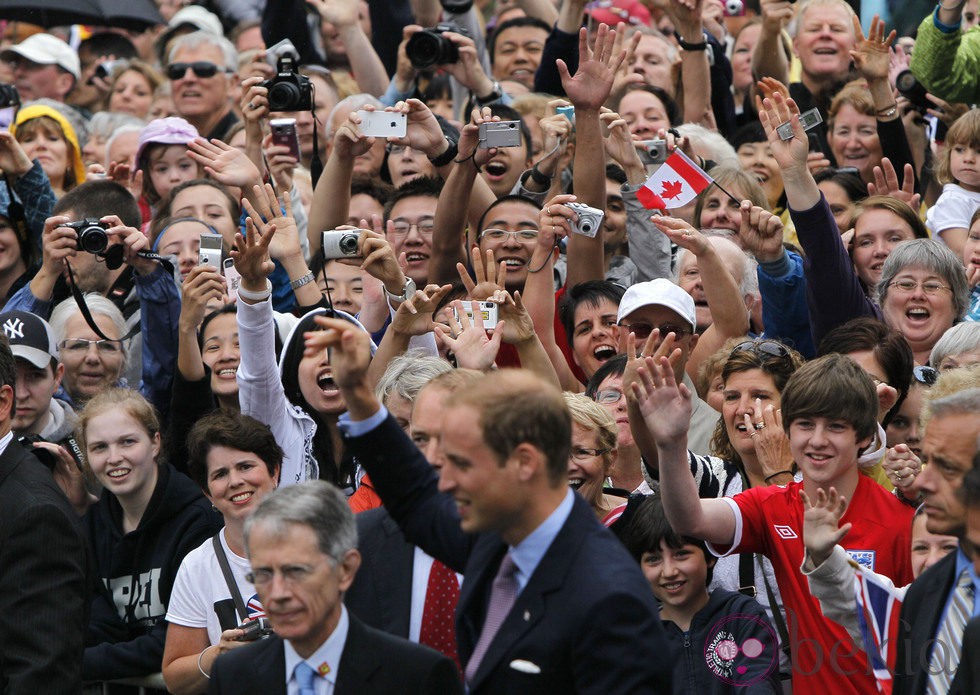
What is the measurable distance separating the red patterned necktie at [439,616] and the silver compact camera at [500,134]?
3.01 m

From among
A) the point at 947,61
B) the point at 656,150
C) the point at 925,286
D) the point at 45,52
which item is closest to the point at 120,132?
the point at 45,52

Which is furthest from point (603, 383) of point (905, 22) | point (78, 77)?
point (78, 77)

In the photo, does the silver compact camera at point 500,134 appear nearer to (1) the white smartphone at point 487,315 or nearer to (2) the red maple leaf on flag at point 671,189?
(2) the red maple leaf on flag at point 671,189

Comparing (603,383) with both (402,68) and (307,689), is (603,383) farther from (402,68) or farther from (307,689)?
(402,68)

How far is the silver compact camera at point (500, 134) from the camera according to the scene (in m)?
6.95

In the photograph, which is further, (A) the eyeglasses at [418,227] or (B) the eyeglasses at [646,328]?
(A) the eyeglasses at [418,227]

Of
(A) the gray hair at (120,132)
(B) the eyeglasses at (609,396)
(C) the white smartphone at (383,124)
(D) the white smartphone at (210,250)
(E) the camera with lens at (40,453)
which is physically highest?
(C) the white smartphone at (383,124)

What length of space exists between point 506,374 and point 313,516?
662 mm

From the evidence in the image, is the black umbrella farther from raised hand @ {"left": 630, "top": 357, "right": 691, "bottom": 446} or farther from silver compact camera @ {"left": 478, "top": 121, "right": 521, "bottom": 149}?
raised hand @ {"left": 630, "top": 357, "right": 691, "bottom": 446}

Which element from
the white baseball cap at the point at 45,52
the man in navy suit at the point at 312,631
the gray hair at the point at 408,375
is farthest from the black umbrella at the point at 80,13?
the man in navy suit at the point at 312,631

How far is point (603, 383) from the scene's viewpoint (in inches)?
232

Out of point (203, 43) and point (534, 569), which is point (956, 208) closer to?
point (534, 569)

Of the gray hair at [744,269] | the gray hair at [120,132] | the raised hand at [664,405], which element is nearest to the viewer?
the raised hand at [664,405]

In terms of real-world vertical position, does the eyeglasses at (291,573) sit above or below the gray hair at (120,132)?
above
